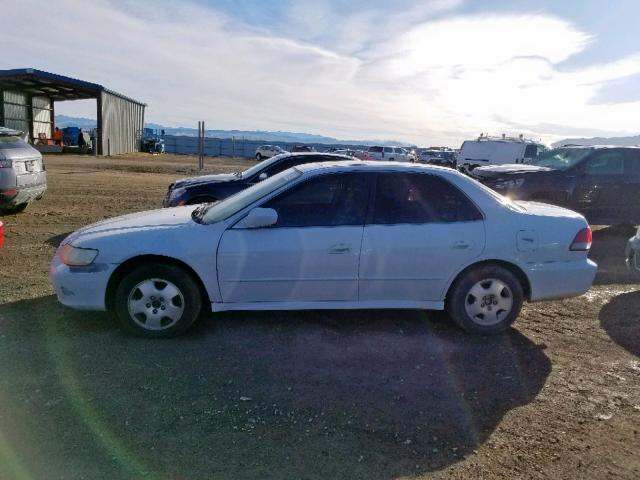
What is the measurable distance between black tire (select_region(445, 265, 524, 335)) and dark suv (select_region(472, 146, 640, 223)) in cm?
541

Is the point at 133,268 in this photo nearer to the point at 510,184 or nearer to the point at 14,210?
the point at 14,210

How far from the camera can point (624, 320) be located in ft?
17.0

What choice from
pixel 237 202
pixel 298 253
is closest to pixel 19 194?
pixel 237 202

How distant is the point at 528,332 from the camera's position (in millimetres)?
4746

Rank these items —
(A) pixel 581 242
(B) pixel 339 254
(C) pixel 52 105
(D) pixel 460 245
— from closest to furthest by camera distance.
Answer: (B) pixel 339 254, (D) pixel 460 245, (A) pixel 581 242, (C) pixel 52 105

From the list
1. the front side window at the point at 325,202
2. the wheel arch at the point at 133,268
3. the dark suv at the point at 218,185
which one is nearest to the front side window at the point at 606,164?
the dark suv at the point at 218,185

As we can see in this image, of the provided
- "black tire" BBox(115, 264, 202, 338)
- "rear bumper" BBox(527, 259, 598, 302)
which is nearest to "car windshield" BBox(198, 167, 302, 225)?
"black tire" BBox(115, 264, 202, 338)

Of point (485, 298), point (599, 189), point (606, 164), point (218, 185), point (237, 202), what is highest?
point (606, 164)

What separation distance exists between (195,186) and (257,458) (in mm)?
5778

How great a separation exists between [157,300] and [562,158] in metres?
9.49

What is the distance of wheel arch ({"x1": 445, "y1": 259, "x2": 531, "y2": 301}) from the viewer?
14.7 feet

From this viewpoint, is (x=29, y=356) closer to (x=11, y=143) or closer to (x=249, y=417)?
(x=249, y=417)

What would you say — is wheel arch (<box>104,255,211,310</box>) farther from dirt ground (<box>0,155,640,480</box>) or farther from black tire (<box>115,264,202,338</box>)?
dirt ground (<box>0,155,640,480</box>)

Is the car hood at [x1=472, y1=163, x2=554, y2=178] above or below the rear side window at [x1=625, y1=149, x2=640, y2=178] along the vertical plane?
below
